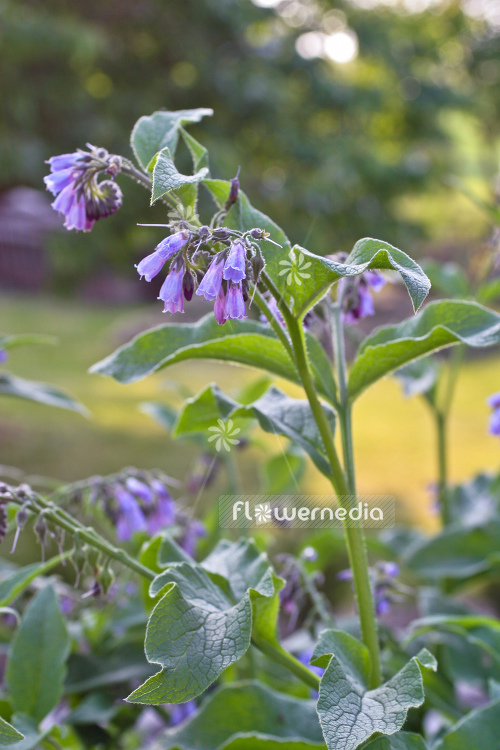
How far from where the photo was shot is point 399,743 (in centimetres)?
54

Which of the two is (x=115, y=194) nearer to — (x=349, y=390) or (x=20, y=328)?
(x=349, y=390)

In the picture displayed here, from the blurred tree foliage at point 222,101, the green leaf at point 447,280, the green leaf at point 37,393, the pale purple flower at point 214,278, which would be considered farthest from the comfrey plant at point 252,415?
the blurred tree foliage at point 222,101

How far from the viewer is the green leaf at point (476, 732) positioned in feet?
1.99

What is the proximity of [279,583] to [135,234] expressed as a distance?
3550 mm

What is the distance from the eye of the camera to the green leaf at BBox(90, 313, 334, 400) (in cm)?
57

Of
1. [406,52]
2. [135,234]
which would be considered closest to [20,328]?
[135,234]

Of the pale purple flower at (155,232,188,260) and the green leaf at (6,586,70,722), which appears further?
the green leaf at (6,586,70,722)

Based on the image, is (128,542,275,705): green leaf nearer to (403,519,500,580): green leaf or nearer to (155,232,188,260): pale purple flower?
(155,232,188,260): pale purple flower

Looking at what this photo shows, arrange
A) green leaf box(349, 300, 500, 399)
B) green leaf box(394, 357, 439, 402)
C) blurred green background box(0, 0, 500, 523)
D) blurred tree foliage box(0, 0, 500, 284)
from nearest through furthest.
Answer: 1. green leaf box(349, 300, 500, 399)
2. green leaf box(394, 357, 439, 402)
3. blurred green background box(0, 0, 500, 523)
4. blurred tree foliage box(0, 0, 500, 284)

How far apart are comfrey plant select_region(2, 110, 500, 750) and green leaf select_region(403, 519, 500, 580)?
0.31 meters

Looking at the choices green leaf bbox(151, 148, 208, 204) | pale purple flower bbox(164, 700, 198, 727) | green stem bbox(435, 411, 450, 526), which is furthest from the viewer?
green stem bbox(435, 411, 450, 526)

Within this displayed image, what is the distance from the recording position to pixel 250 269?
1.51ft
